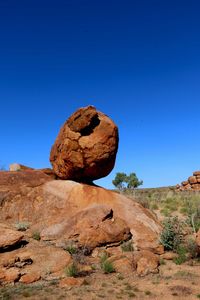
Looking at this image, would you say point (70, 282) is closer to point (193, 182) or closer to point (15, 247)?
point (15, 247)

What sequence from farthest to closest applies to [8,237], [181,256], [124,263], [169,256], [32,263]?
[169,256] → [181,256] → [8,237] → [124,263] → [32,263]

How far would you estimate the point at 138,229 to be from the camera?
15117mm

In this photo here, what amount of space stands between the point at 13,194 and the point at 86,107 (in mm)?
5518

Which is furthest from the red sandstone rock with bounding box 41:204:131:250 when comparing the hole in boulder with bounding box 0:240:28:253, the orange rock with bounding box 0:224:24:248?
the orange rock with bounding box 0:224:24:248

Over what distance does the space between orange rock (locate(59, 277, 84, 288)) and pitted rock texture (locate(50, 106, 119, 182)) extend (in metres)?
7.07

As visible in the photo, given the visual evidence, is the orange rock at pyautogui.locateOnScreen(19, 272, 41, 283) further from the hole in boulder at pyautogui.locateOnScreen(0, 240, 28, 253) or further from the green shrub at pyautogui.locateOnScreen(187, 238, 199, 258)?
the green shrub at pyautogui.locateOnScreen(187, 238, 199, 258)

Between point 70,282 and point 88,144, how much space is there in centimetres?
762

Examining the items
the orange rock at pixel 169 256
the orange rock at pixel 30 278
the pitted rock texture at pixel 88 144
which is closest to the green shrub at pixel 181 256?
the orange rock at pixel 169 256

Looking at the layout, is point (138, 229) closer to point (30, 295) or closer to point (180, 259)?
point (180, 259)

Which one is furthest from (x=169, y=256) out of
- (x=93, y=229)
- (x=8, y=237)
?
(x=8, y=237)

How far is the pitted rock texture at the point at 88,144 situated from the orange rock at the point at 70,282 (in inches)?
278

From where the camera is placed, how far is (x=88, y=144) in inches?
655

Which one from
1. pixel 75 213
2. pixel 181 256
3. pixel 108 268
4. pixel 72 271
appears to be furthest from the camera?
pixel 75 213

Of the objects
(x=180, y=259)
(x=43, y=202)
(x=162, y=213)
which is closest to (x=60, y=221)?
(x=43, y=202)
